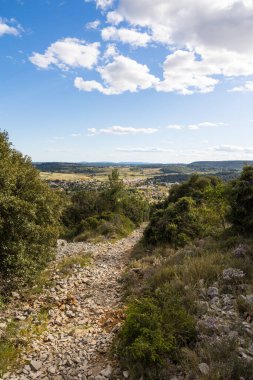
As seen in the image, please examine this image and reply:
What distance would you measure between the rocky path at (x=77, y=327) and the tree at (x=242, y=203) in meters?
7.80

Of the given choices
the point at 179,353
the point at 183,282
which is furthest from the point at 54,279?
the point at 179,353

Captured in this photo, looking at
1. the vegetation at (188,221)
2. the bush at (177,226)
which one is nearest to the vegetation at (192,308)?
the vegetation at (188,221)

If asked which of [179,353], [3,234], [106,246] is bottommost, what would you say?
[106,246]

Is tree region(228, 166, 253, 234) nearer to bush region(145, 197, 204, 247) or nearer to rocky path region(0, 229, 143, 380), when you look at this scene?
bush region(145, 197, 204, 247)

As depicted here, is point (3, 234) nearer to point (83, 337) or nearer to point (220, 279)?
point (83, 337)

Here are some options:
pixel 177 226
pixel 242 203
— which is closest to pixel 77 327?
pixel 242 203

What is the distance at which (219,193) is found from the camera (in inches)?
802

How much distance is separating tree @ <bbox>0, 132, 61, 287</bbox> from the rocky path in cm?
171

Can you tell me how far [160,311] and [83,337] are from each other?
301cm

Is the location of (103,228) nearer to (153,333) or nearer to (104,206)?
(104,206)

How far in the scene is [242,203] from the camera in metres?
17.7

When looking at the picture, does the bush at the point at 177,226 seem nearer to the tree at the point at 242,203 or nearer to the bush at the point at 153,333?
the tree at the point at 242,203

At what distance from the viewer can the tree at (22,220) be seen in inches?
483

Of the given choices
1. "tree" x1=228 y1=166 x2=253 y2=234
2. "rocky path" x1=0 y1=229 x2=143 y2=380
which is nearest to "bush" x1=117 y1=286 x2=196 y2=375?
"rocky path" x1=0 y1=229 x2=143 y2=380
